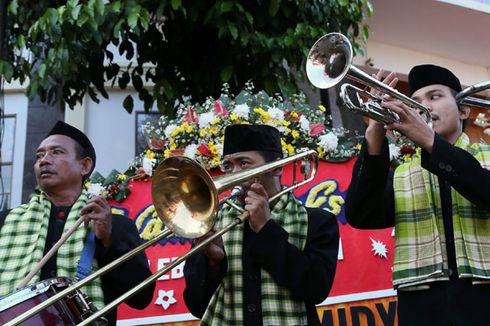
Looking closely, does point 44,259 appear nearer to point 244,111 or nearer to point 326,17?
→ point 244,111

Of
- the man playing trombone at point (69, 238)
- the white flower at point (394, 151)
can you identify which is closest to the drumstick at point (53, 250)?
the man playing trombone at point (69, 238)

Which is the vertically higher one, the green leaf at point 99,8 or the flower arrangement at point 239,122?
the green leaf at point 99,8

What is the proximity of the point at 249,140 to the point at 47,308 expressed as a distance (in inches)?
52.6

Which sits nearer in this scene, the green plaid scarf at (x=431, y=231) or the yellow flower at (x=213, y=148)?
the green plaid scarf at (x=431, y=231)

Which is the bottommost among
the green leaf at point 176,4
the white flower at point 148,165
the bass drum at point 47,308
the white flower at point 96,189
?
the bass drum at point 47,308

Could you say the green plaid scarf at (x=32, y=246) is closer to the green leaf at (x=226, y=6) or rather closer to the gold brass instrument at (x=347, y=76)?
the gold brass instrument at (x=347, y=76)

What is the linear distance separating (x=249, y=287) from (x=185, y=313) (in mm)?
1542

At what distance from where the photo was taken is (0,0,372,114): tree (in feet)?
17.6

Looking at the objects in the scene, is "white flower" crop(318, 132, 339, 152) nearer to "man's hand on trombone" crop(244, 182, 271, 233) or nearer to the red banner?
the red banner

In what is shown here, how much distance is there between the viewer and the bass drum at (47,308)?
253cm

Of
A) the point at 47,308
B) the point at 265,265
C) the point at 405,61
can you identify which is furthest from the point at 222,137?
the point at 405,61

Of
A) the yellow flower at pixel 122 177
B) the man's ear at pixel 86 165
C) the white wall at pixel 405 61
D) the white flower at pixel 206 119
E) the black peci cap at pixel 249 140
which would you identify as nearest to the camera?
the black peci cap at pixel 249 140

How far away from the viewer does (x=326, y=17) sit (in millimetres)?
6195

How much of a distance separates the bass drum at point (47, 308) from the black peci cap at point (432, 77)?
6.08 ft
